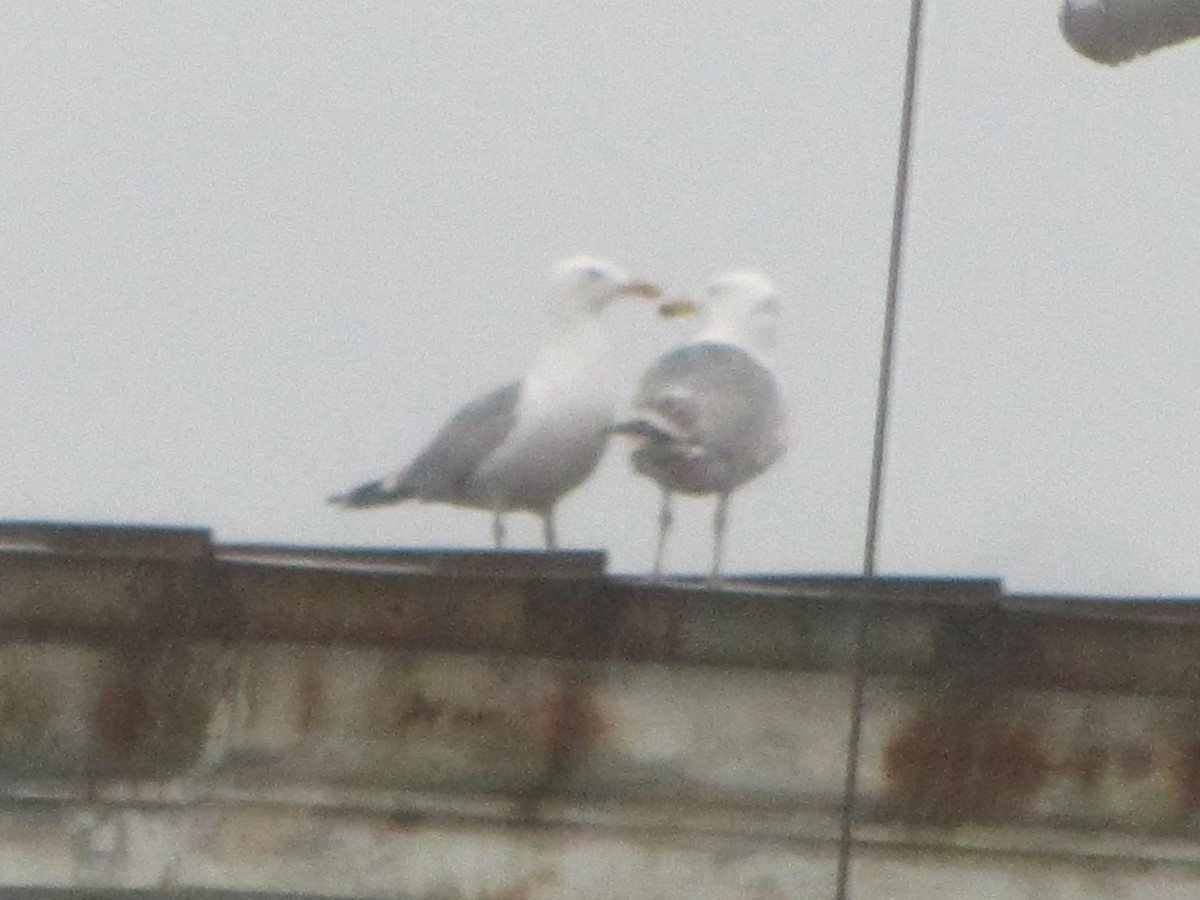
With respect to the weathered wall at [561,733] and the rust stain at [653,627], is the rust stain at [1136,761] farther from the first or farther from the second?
the rust stain at [653,627]

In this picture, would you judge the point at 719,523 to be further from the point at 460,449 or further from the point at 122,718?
the point at 122,718

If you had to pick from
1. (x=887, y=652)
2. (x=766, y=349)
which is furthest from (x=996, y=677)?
(x=766, y=349)

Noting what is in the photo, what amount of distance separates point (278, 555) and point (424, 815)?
725 mm

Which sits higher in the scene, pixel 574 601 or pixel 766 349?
pixel 766 349

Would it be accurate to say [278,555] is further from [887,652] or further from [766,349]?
[766,349]

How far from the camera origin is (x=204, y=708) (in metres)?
8.60

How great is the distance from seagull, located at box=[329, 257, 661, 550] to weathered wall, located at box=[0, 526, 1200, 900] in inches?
178

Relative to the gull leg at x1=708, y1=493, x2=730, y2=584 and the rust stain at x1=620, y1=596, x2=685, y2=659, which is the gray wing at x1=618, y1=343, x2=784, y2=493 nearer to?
the gull leg at x1=708, y1=493, x2=730, y2=584

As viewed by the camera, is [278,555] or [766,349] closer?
[278,555]

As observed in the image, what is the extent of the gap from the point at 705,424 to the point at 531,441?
0.72 meters

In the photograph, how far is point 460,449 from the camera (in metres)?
13.5

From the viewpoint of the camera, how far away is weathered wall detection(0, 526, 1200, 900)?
8570 millimetres

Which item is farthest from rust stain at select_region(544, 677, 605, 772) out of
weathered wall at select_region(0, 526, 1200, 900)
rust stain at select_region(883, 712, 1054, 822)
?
rust stain at select_region(883, 712, 1054, 822)

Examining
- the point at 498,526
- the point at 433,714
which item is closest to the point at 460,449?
the point at 498,526
